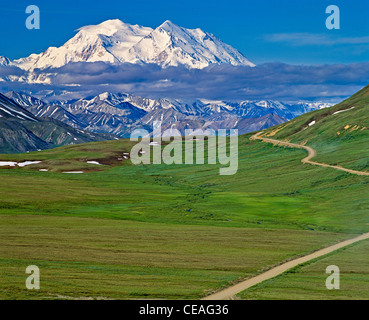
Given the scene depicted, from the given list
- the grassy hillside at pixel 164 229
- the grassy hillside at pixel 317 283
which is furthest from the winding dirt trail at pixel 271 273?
the grassy hillside at pixel 164 229

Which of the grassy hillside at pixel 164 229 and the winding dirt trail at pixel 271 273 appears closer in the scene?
the winding dirt trail at pixel 271 273

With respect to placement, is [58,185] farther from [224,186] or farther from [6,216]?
[6,216]

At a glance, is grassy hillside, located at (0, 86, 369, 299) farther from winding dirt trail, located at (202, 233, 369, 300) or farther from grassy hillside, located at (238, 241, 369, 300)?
grassy hillside, located at (238, 241, 369, 300)

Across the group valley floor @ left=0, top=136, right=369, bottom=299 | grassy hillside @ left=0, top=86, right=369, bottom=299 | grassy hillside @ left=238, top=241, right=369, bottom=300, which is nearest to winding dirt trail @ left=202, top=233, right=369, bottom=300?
grassy hillside @ left=238, top=241, right=369, bottom=300

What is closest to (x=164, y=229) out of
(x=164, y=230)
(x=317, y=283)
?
(x=164, y=230)

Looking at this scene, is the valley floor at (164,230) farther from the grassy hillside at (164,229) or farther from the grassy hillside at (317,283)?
the grassy hillside at (317,283)
